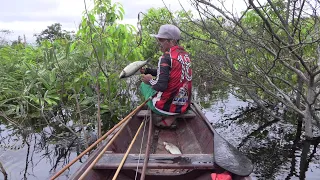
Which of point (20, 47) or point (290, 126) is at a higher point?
point (20, 47)

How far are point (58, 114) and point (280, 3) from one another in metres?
5.25

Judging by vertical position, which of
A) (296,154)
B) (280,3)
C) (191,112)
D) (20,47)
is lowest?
(296,154)

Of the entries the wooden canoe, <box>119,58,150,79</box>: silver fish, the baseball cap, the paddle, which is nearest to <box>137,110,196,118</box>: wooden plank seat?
the wooden canoe

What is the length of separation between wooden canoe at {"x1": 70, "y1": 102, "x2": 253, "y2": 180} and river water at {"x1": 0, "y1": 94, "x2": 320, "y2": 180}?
1.28m

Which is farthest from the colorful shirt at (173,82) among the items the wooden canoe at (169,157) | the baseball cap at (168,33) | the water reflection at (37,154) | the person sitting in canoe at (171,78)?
the water reflection at (37,154)

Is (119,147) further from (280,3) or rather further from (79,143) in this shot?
(280,3)

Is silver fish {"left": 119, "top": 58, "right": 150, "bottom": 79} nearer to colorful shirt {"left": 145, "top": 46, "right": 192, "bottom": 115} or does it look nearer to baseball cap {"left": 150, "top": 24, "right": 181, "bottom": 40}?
colorful shirt {"left": 145, "top": 46, "right": 192, "bottom": 115}

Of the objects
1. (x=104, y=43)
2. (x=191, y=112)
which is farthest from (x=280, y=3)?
(x=104, y=43)

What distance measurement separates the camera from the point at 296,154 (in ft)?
20.0

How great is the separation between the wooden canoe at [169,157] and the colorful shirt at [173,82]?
348 millimetres

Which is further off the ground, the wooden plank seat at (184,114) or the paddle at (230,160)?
the paddle at (230,160)

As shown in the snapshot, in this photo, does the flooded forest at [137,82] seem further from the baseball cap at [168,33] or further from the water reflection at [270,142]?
the baseball cap at [168,33]

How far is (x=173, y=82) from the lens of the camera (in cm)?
441

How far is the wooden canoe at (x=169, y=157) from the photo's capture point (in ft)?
10.2
